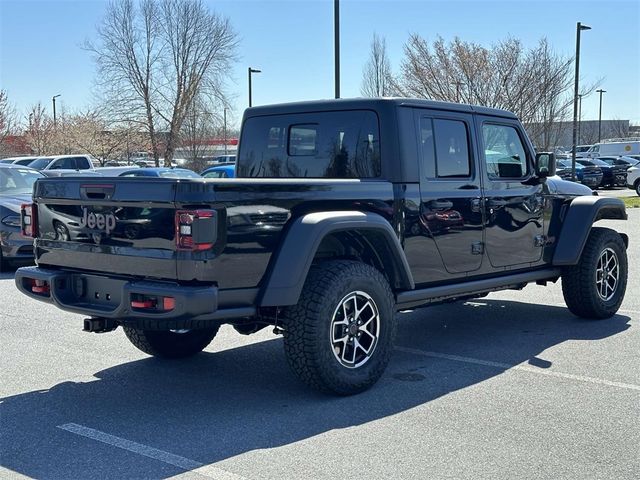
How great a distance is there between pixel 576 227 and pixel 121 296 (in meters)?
4.53

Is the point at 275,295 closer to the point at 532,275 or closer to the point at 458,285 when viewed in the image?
the point at 458,285

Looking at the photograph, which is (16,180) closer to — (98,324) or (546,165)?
(98,324)

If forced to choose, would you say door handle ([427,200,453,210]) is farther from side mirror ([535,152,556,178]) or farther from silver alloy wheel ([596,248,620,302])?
silver alloy wheel ([596,248,620,302])

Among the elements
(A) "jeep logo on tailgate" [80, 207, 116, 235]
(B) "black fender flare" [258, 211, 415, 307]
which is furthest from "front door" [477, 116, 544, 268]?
(A) "jeep logo on tailgate" [80, 207, 116, 235]

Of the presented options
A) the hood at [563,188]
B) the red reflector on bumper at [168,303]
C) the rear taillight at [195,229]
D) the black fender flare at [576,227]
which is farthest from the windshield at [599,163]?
the red reflector on bumper at [168,303]

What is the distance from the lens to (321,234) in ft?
16.4

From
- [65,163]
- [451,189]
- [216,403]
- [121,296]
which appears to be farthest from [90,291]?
[65,163]

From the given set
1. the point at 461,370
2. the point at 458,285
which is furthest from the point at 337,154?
the point at 461,370

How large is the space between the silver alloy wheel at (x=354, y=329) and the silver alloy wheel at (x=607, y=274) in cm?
325

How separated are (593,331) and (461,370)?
78.0 inches

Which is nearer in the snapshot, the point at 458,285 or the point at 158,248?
the point at 158,248

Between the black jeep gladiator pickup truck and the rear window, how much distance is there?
0.04 feet

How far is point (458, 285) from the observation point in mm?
6352

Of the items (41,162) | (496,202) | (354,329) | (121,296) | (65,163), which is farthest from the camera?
(41,162)
